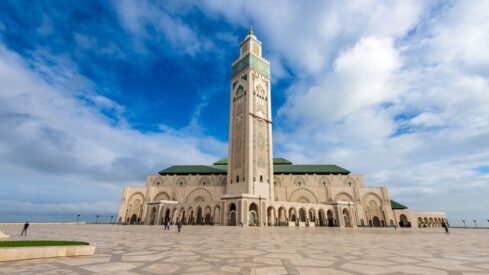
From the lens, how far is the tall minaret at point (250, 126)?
135 feet

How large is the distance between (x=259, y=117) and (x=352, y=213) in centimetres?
2369

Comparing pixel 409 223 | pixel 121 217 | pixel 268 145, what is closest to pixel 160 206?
pixel 121 217

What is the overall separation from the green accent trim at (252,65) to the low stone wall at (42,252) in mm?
44864

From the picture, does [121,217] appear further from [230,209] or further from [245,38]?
[245,38]

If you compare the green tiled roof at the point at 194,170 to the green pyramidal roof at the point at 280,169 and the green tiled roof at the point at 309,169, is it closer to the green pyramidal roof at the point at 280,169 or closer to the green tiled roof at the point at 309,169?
the green pyramidal roof at the point at 280,169

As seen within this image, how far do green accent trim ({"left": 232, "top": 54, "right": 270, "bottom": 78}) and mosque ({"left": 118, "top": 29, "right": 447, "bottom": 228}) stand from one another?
226mm

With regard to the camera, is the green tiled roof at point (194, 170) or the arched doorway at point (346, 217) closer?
the arched doorway at point (346, 217)

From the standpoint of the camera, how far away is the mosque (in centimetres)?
3906

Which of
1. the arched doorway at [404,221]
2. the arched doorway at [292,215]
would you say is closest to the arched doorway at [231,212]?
the arched doorway at [292,215]

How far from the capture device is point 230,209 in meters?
34.9

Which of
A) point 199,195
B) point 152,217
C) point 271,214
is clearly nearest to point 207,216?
point 199,195

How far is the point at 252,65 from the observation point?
156 ft

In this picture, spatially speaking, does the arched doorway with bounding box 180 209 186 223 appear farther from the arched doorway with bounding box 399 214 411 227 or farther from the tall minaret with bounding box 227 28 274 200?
the arched doorway with bounding box 399 214 411 227

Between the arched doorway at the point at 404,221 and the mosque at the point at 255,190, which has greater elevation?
the mosque at the point at 255,190
